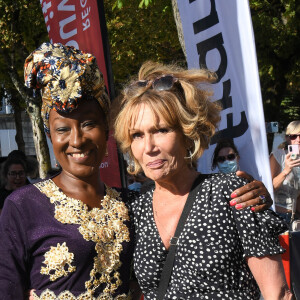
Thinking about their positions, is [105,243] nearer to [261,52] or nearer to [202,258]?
[202,258]

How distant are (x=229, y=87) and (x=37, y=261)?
2648 mm

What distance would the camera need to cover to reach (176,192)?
268cm

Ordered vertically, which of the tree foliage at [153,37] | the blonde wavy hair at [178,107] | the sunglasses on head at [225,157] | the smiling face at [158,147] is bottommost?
the sunglasses on head at [225,157]

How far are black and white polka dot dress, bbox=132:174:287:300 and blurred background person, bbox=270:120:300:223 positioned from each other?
3.49m

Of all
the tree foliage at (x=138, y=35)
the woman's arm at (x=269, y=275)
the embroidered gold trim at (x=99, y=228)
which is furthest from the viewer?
the tree foliage at (x=138, y=35)

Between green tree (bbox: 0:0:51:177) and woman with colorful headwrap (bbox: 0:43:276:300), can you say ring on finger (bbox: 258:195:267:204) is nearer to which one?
Answer: woman with colorful headwrap (bbox: 0:43:276:300)

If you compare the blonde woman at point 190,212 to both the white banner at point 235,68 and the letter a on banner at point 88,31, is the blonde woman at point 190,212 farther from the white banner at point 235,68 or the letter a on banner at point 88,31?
the letter a on banner at point 88,31

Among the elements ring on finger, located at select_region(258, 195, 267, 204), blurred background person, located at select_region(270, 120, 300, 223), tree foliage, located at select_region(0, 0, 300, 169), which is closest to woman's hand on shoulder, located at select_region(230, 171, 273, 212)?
ring on finger, located at select_region(258, 195, 267, 204)

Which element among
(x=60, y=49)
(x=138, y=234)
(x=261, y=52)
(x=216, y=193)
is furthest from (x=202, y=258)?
(x=261, y=52)

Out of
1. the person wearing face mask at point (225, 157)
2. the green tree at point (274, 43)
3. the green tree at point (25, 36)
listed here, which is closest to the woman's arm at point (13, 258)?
the person wearing face mask at point (225, 157)

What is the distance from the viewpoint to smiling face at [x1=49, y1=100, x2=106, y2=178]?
280cm

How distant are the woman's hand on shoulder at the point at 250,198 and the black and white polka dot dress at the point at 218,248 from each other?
0.09 feet

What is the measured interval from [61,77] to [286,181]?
→ 3859 mm

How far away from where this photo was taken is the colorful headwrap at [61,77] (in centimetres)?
278
